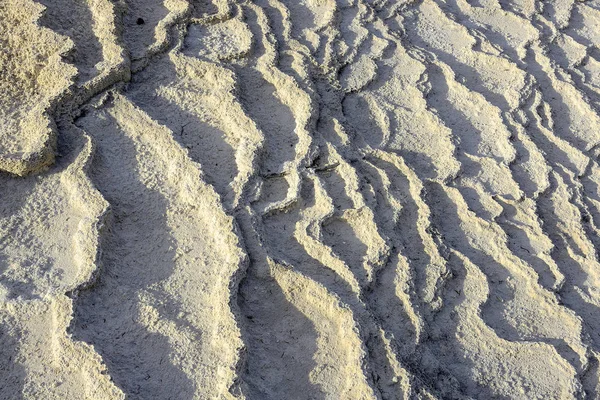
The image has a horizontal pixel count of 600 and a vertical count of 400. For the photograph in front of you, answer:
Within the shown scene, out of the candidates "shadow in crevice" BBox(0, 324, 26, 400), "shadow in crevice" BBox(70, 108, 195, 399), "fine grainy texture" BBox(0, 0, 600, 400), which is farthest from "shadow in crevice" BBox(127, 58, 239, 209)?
"shadow in crevice" BBox(0, 324, 26, 400)

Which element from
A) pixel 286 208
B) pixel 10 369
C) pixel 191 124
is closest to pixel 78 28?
pixel 191 124

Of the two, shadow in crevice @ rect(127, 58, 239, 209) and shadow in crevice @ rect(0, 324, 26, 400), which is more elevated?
shadow in crevice @ rect(127, 58, 239, 209)

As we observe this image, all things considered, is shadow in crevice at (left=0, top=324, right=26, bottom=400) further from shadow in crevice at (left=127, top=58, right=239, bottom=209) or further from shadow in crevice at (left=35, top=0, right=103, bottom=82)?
shadow in crevice at (left=35, top=0, right=103, bottom=82)

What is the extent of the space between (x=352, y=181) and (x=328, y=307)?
0.55m

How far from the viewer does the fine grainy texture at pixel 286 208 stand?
5.84ft

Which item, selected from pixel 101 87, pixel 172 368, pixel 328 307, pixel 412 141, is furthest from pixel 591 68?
pixel 172 368

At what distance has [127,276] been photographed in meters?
1.93

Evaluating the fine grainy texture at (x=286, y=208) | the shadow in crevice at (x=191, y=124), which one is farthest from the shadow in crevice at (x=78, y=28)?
the shadow in crevice at (x=191, y=124)

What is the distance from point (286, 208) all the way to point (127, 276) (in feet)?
1.84

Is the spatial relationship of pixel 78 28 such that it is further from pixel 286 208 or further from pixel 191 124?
pixel 286 208

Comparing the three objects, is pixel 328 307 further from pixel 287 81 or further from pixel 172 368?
pixel 287 81

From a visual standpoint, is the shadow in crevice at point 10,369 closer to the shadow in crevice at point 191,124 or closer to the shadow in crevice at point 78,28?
the shadow in crevice at point 191,124

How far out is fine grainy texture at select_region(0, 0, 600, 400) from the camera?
1779mm

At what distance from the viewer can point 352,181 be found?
2.27 m
